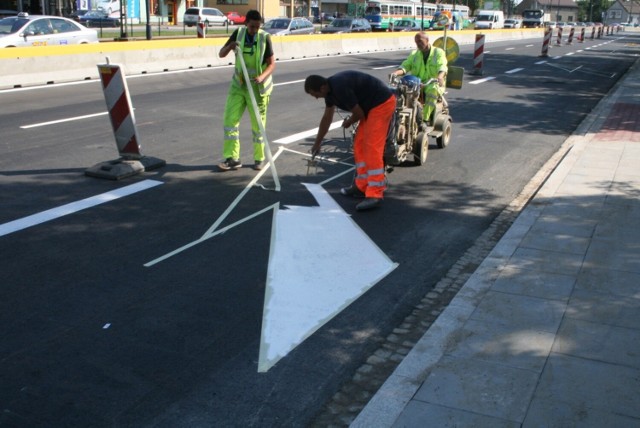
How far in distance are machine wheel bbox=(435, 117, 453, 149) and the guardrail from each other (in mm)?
8965

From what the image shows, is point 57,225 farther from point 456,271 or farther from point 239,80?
point 456,271

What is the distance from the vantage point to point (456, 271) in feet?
20.3

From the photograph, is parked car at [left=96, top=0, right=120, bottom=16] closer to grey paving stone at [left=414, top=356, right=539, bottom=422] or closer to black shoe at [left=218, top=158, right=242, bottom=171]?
black shoe at [left=218, top=158, right=242, bottom=171]

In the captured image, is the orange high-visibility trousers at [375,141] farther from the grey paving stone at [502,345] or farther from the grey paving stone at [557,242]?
the grey paving stone at [502,345]

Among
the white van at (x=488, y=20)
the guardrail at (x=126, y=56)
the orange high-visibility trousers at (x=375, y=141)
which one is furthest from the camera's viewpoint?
the white van at (x=488, y=20)

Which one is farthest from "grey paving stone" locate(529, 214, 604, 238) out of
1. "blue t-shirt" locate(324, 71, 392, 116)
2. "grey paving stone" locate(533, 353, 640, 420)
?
"grey paving stone" locate(533, 353, 640, 420)

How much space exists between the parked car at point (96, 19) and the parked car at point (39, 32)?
26.7m

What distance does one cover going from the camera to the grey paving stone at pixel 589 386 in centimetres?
393

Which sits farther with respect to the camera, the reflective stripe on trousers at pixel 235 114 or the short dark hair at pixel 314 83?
the reflective stripe on trousers at pixel 235 114

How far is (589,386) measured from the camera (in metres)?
4.12

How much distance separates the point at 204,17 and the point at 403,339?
55.5 m

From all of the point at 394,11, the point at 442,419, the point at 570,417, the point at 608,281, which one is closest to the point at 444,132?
the point at 608,281

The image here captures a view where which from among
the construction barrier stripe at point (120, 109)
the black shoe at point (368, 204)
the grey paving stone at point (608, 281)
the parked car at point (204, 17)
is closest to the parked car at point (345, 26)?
the parked car at point (204, 17)

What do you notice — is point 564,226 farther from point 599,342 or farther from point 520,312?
point 599,342
